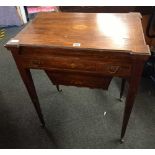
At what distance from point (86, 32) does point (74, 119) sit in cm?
74

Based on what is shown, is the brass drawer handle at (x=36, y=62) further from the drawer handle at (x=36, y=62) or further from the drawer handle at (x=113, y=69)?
the drawer handle at (x=113, y=69)

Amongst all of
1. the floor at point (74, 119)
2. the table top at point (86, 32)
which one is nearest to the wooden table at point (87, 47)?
the table top at point (86, 32)

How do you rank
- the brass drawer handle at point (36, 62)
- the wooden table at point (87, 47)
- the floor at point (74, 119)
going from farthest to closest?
1. the floor at point (74, 119)
2. the brass drawer handle at point (36, 62)
3. the wooden table at point (87, 47)

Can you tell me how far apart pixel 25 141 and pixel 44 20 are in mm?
848

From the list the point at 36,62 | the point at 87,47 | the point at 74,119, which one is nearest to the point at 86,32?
the point at 87,47

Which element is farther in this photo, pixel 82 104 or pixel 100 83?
pixel 82 104

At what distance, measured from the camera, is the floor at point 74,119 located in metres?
1.25

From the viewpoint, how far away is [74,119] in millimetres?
1396

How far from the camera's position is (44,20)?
1.06m

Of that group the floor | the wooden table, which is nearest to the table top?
the wooden table

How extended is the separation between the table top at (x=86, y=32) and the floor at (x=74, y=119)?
2.38 feet
